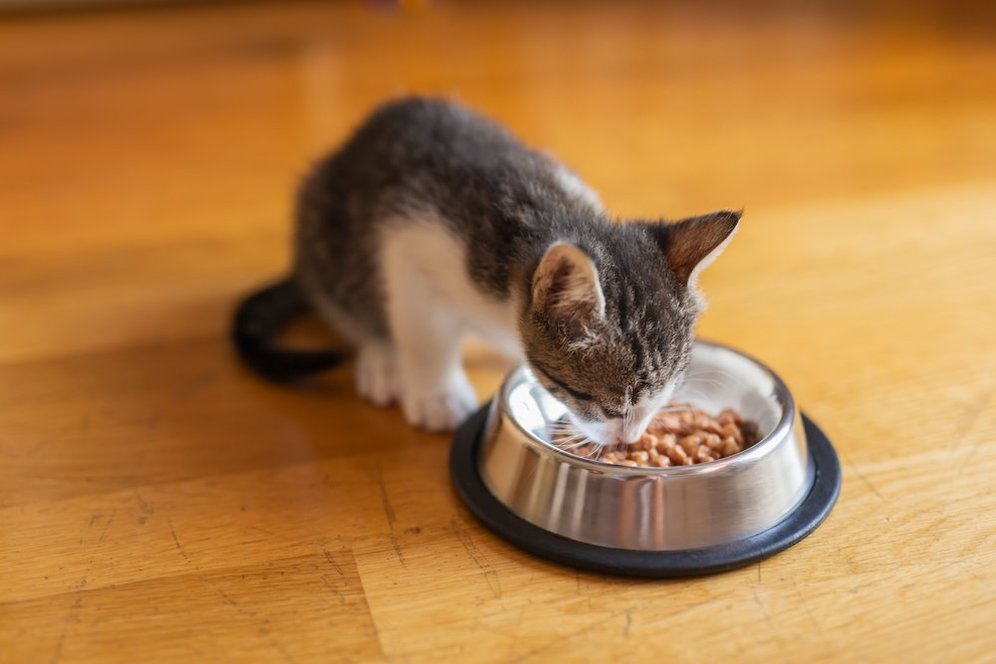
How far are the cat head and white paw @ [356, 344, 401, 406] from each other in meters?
0.43

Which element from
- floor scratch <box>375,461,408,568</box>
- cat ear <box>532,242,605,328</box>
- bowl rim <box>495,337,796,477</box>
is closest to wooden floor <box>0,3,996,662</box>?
floor scratch <box>375,461,408,568</box>

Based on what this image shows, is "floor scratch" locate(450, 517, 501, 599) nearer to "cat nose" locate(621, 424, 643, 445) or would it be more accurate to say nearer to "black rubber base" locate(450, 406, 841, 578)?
"black rubber base" locate(450, 406, 841, 578)

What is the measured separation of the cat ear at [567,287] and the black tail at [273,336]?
0.57 m

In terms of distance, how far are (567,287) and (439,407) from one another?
1.56ft

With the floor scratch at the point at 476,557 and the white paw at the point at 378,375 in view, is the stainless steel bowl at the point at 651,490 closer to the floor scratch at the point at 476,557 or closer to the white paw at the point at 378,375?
the floor scratch at the point at 476,557

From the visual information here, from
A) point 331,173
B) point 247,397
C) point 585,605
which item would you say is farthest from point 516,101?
point 585,605

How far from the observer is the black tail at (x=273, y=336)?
1983 millimetres

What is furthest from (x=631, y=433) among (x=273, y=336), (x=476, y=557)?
(x=273, y=336)

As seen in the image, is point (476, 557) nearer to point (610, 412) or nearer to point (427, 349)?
point (610, 412)

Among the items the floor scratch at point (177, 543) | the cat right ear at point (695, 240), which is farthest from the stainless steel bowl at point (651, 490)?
the floor scratch at point (177, 543)

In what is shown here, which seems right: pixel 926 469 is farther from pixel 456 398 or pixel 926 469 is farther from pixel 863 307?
pixel 456 398

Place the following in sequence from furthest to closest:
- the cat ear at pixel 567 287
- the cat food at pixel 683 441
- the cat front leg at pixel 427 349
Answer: the cat front leg at pixel 427 349, the cat food at pixel 683 441, the cat ear at pixel 567 287

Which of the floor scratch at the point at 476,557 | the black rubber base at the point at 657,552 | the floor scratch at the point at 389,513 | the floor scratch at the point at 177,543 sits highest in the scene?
the black rubber base at the point at 657,552

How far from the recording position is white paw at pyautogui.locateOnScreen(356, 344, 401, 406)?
1.97 m
